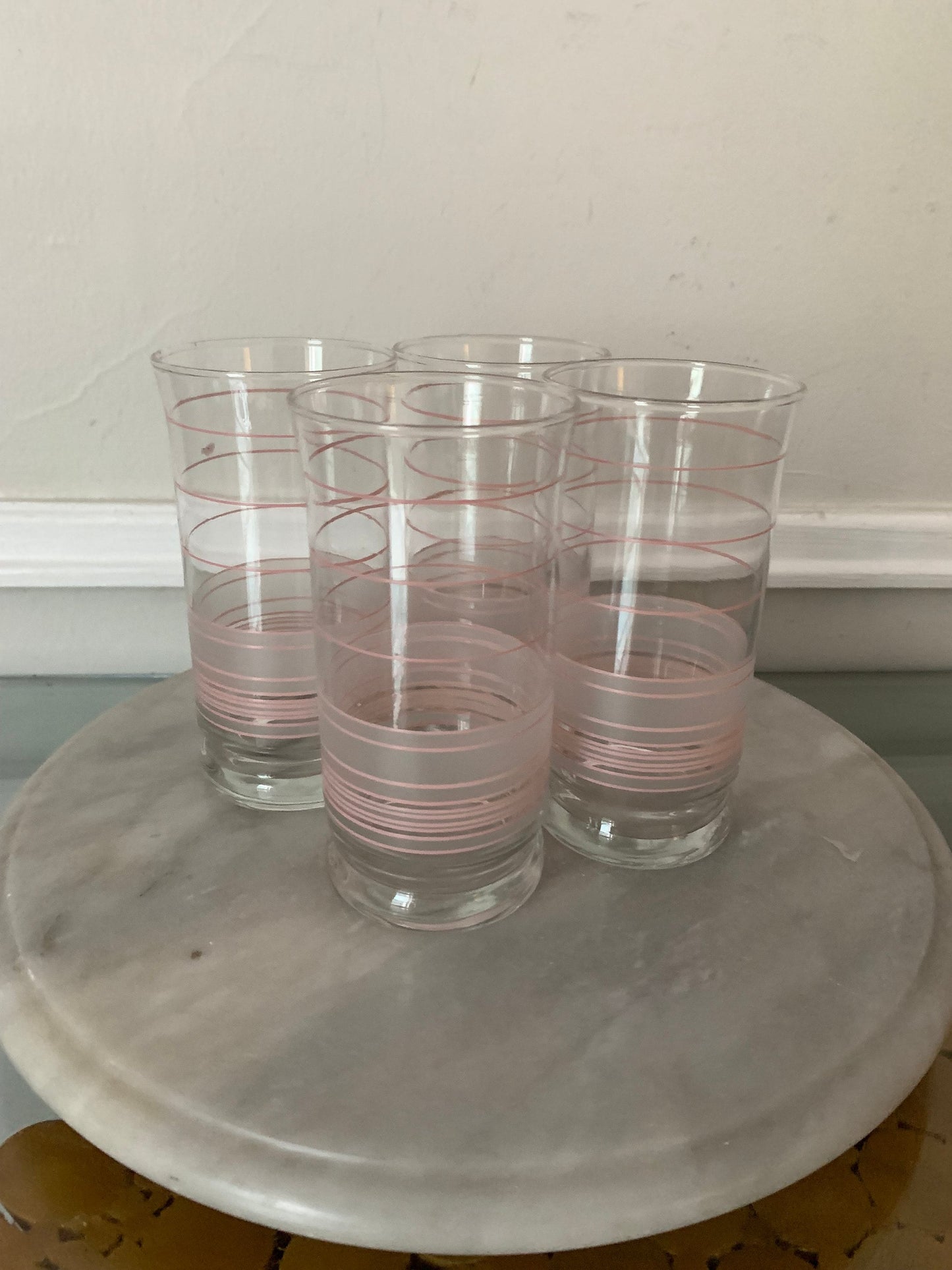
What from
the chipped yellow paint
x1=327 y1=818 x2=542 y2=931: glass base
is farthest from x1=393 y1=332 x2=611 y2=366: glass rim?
the chipped yellow paint

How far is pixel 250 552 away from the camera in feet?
1.63

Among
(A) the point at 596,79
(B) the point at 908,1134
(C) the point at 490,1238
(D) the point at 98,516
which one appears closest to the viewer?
(C) the point at 490,1238

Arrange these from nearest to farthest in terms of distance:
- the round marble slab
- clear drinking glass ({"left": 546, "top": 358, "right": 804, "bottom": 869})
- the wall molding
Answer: the round marble slab → clear drinking glass ({"left": 546, "top": 358, "right": 804, "bottom": 869}) → the wall molding

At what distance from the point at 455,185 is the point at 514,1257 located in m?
0.57

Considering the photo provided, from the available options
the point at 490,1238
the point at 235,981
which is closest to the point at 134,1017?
the point at 235,981

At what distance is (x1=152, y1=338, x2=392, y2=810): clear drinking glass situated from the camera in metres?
0.46

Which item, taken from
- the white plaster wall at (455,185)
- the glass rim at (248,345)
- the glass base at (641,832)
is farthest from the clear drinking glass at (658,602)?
the white plaster wall at (455,185)

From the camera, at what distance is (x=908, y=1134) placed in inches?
16.4

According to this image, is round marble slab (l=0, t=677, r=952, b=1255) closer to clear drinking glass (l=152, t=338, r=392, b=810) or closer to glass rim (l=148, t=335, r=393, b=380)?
clear drinking glass (l=152, t=338, r=392, b=810)

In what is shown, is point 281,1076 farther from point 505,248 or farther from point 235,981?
point 505,248

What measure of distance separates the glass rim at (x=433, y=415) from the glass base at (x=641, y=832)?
0.62ft

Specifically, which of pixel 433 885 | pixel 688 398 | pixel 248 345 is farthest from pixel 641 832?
pixel 248 345

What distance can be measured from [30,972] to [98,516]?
37 cm

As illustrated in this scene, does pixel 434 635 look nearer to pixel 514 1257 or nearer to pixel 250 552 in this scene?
pixel 250 552
